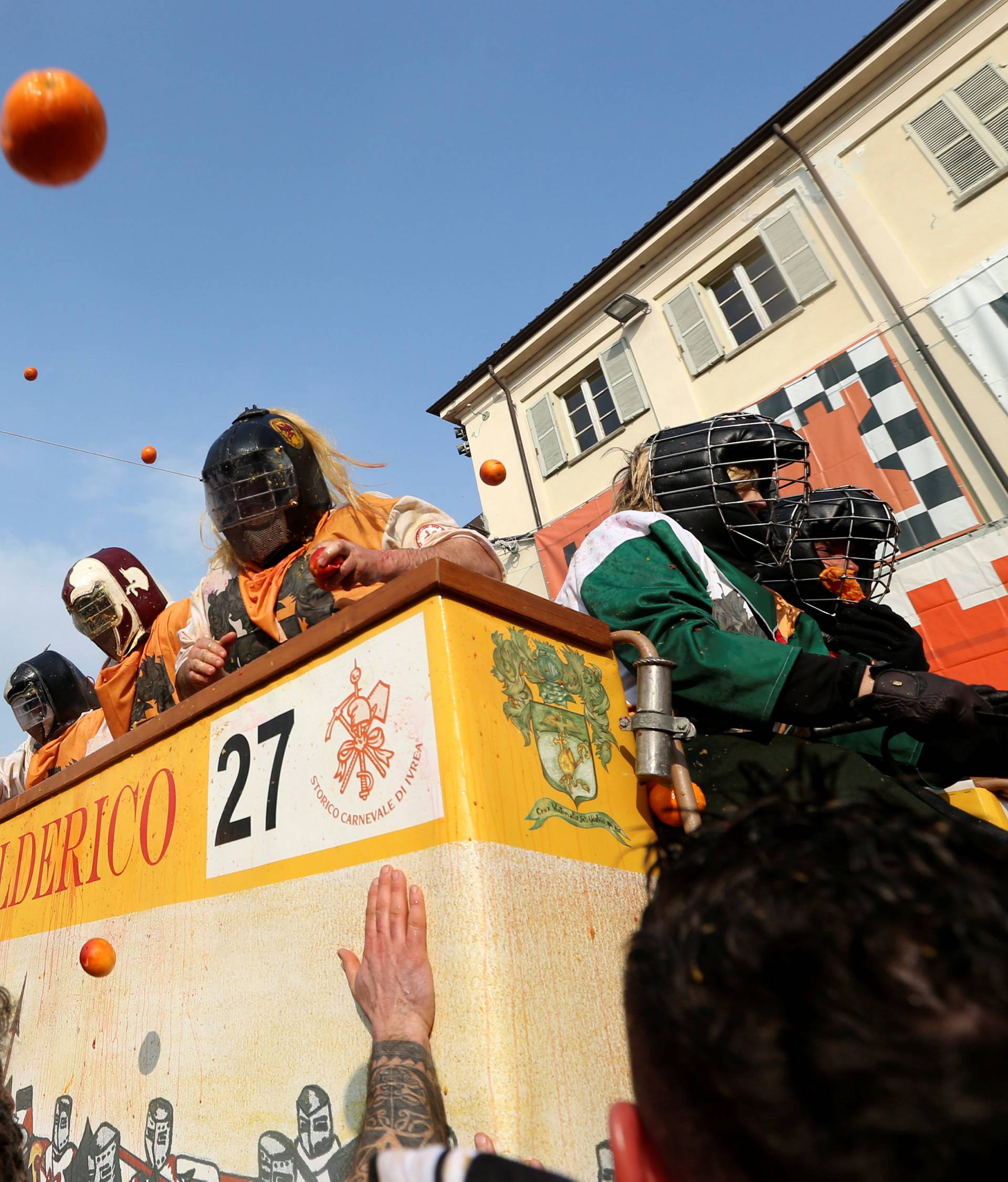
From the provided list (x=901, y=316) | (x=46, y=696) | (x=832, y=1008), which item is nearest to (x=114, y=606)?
(x=46, y=696)

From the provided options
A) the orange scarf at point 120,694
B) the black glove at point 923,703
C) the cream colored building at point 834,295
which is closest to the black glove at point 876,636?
A: the black glove at point 923,703

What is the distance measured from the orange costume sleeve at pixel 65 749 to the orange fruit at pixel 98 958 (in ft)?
9.37

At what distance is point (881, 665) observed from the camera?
1849 mm

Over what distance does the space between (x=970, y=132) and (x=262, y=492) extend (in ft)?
30.6

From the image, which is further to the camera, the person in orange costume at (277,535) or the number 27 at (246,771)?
the person in orange costume at (277,535)

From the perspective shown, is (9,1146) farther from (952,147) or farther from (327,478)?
(952,147)

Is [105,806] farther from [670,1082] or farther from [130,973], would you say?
[670,1082]

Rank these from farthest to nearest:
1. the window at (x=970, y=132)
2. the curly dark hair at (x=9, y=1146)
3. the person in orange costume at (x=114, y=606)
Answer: the window at (x=970, y=132)
the person in orange costume at (x=114, y=606)
the curly dark hair at (x=9, y=1146)

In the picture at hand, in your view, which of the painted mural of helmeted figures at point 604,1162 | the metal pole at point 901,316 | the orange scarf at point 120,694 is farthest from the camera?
the metal pole at point 901,316

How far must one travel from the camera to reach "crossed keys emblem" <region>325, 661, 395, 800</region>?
61.7 inches

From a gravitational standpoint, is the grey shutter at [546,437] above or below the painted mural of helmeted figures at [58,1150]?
above

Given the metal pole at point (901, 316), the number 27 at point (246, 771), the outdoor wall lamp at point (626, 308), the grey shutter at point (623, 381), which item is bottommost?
the number 27 at point (246, 771)

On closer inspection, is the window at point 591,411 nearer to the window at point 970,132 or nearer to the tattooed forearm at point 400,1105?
the window at point 970,132

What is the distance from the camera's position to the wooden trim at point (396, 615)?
63.3 inches
